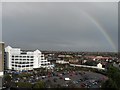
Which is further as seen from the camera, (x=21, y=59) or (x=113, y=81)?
(x=21, y=59)

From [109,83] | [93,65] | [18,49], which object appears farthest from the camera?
[93,65]

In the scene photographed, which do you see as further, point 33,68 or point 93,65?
point 93,65

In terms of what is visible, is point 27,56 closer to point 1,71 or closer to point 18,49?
point 18,49

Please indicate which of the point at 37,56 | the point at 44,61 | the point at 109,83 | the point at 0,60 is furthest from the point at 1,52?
the point at 109,83

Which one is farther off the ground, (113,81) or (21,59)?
(21,59)

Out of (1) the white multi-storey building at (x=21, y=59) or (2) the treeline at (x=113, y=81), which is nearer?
(2) the treeline at (x=113, y=81)

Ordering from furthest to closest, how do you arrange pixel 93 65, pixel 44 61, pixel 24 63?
pixel 93 65
pixel 44 61
pixel 24 63

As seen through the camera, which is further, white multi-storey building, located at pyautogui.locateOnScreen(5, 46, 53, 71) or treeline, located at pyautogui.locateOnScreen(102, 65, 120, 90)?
white multi-storey building, located at pyautogui.locateOnScreen(5, 46, 53, 71)

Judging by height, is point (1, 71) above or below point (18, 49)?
below
